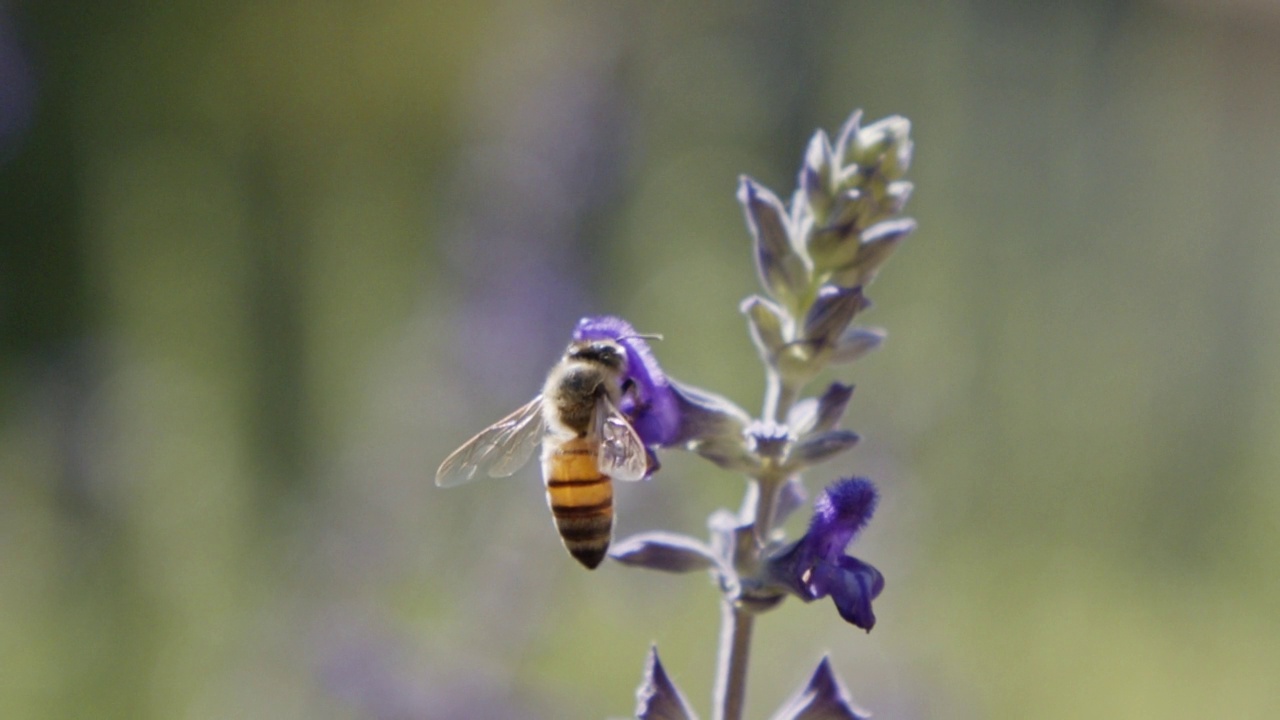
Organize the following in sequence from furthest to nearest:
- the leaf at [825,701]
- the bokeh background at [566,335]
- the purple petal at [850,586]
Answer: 1. the bokeh background at [566,335]
2. the leaf at [825,701]
3. the purple petal at [850,586]

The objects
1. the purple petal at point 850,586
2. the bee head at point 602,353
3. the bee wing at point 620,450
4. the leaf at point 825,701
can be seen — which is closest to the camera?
the purple petal at point 850,586

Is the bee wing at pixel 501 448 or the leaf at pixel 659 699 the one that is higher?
the bee wing at pixel 501 448

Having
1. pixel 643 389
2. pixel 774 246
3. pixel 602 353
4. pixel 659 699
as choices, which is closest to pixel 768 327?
pixel 774 246

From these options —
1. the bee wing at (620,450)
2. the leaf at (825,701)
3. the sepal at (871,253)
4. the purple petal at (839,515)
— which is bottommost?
the leaf at (825,701)

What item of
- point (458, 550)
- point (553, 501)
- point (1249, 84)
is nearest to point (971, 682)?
point (458, 550)

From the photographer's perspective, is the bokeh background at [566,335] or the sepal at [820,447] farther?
the bokeh background at [566,335]

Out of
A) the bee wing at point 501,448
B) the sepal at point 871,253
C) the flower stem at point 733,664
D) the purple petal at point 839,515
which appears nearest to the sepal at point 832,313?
the sepal at point 871,253

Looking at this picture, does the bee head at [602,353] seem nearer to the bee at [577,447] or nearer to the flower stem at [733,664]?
the bee at [577,447]
